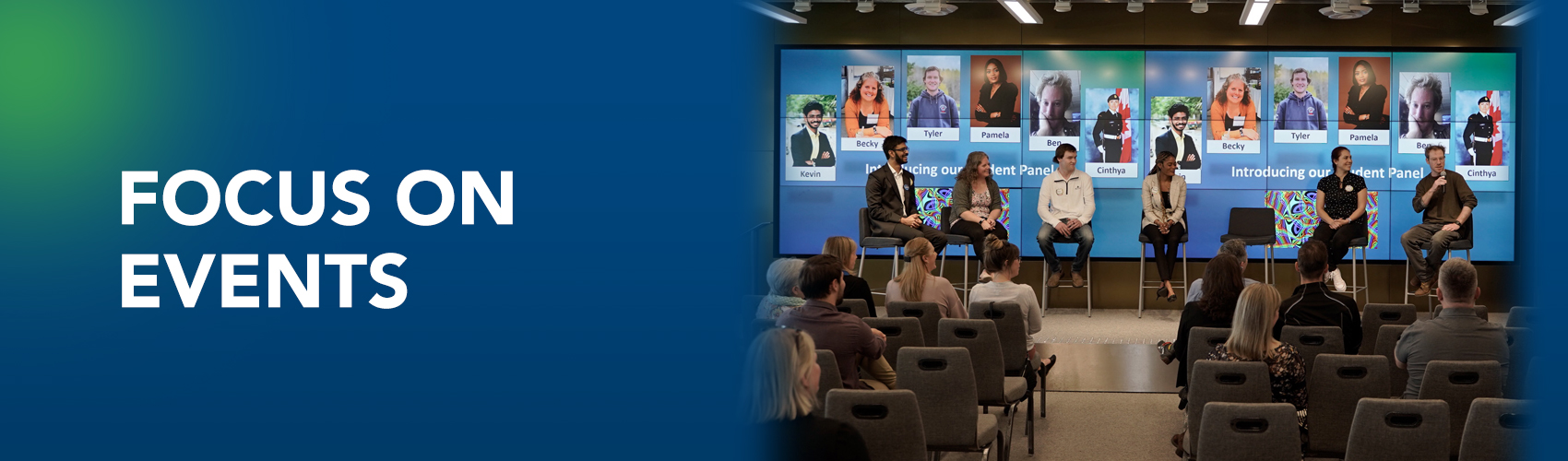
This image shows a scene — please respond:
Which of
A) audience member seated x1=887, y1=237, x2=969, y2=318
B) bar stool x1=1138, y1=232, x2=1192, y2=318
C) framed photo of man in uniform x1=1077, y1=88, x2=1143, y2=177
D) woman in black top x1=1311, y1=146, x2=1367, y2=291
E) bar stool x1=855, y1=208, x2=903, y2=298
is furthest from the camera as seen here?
framed photo of man in uniform x1=1077, y1=88, x2=1143, y2=177

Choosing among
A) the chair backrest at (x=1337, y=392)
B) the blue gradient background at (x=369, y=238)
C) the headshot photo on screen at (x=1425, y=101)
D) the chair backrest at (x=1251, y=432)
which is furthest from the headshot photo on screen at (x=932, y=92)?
the blue gradient background at (x=369, y=238)

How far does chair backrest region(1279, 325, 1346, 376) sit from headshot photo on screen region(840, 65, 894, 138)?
19.1 feet

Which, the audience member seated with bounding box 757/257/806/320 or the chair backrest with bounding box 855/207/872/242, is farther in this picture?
the chair backrest with bounding box 855/207/872/242

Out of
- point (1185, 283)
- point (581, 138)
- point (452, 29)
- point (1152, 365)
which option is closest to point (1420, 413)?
point (581, 138)

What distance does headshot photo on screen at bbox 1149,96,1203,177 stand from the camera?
1016cm

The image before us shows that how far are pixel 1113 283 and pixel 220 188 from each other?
8935mm

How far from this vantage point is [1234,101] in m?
10.1

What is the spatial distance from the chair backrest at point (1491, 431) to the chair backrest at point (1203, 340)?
1.46 meters

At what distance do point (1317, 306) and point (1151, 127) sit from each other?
5.24 m

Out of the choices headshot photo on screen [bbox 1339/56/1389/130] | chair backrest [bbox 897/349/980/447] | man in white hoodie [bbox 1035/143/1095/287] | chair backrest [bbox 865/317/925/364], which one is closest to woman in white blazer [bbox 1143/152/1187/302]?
man in white hoodie [bbox 1035/143/1095/287]

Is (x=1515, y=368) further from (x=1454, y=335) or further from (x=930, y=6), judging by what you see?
(x=930, y=6)

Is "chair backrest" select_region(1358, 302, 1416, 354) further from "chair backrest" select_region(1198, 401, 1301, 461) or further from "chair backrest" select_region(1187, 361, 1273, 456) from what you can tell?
"chair backrest" select_region(1198, 401, 1301, 461)

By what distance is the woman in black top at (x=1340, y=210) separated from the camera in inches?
365

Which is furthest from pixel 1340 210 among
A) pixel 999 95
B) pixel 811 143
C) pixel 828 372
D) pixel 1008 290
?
pixel 828 372
